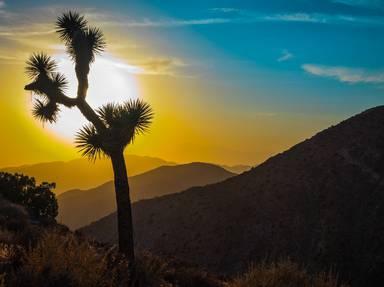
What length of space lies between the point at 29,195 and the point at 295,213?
23.1m

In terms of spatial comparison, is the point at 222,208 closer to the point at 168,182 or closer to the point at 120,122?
the point at 120,122

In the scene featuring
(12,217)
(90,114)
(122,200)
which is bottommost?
(122,200)

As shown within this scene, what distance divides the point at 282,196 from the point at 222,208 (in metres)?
6.30

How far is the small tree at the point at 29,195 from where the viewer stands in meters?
36.5

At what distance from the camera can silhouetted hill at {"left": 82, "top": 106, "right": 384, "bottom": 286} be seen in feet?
131

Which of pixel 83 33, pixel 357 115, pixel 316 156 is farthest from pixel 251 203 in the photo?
pixel 83 33

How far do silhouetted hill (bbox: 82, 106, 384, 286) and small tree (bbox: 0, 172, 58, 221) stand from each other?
41.6 ft

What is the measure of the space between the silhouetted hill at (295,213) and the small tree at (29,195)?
12.7 meters

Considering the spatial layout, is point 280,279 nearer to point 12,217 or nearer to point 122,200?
point 122,200

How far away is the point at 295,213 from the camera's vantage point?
45562mm

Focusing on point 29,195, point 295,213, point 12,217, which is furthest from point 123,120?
point 295,213

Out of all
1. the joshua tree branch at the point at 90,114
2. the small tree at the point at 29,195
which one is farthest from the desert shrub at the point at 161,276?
the small tree at the point at 29,195

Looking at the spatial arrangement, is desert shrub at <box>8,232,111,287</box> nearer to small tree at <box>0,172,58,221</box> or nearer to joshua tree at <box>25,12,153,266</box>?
joshua tree at <box>25,12,153,266</box>

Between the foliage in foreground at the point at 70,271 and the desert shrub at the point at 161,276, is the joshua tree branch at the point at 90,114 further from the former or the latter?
the foliage in foreground at the point at 70,271
